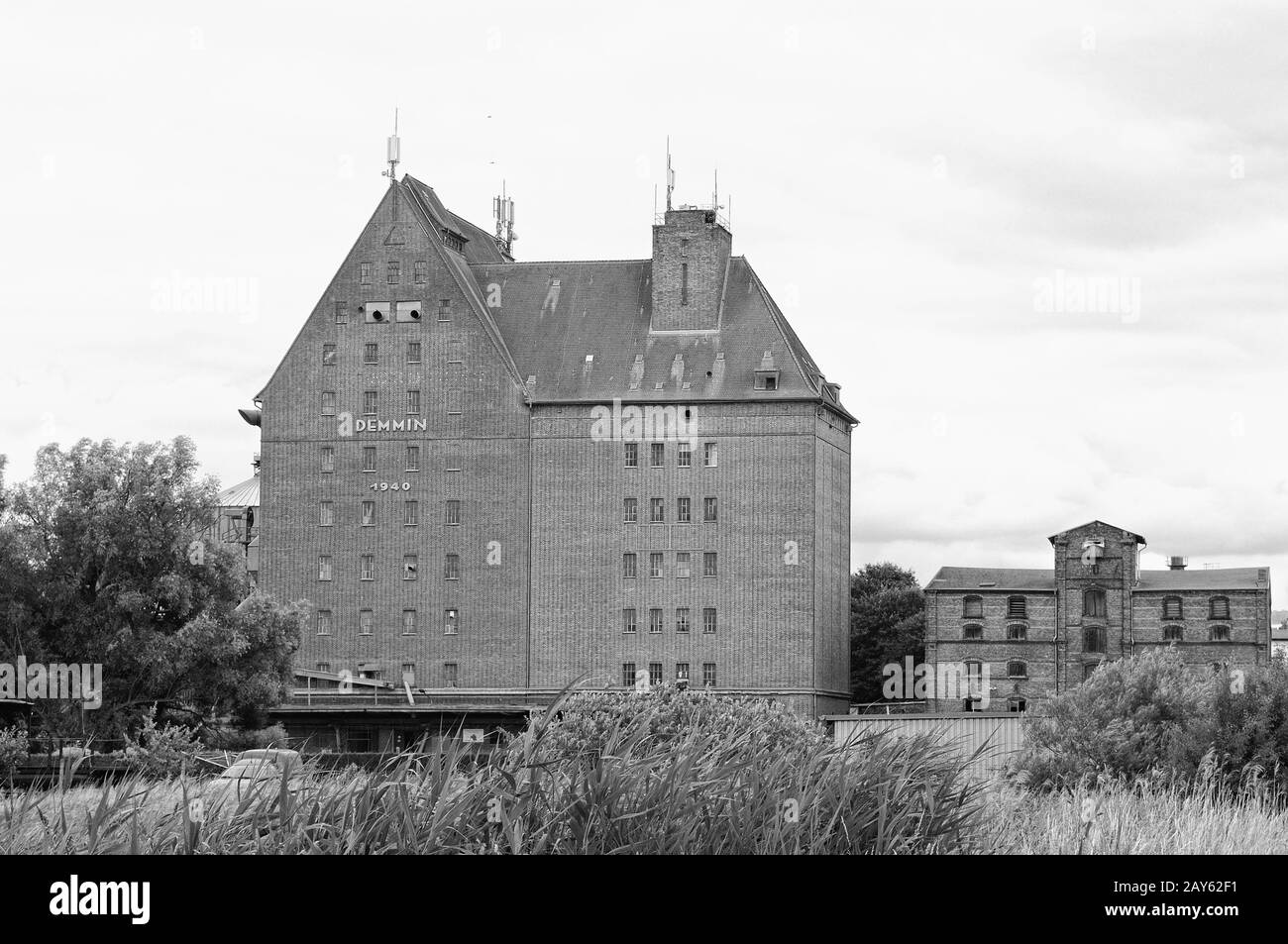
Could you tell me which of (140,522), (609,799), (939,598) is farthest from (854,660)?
(609,799)

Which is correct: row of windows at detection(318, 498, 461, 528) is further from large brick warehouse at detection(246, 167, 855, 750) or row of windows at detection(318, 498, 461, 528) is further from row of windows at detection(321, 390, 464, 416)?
row of windows at detection(321, 390, 464, 416)

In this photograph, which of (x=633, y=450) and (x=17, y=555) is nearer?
(x=17, y=555)

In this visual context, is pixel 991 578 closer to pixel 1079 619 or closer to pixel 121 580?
pixel 1079 619

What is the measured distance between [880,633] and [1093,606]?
1559 cm

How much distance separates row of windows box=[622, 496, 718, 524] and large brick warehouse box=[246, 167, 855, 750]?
4.1 inches

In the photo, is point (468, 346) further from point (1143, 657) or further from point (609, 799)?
point (609, 799)

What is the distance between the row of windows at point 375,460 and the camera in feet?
310

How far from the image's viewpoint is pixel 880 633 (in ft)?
364

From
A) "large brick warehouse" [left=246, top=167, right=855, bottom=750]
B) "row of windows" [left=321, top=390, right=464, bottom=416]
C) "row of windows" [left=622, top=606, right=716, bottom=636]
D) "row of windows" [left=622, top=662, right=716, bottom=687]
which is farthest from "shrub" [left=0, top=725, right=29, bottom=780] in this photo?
"row of windows" [left=321, top=390, right=464, bottom=416]

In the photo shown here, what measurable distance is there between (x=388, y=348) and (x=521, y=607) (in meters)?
15.5

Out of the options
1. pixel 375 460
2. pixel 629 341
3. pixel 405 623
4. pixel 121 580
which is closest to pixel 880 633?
pixel 629 341

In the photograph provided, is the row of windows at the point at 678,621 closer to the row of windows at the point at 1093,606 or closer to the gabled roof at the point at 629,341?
the gabled roof at the point at 629,341

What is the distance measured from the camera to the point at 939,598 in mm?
101000

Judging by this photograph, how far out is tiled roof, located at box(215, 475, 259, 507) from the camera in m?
129
